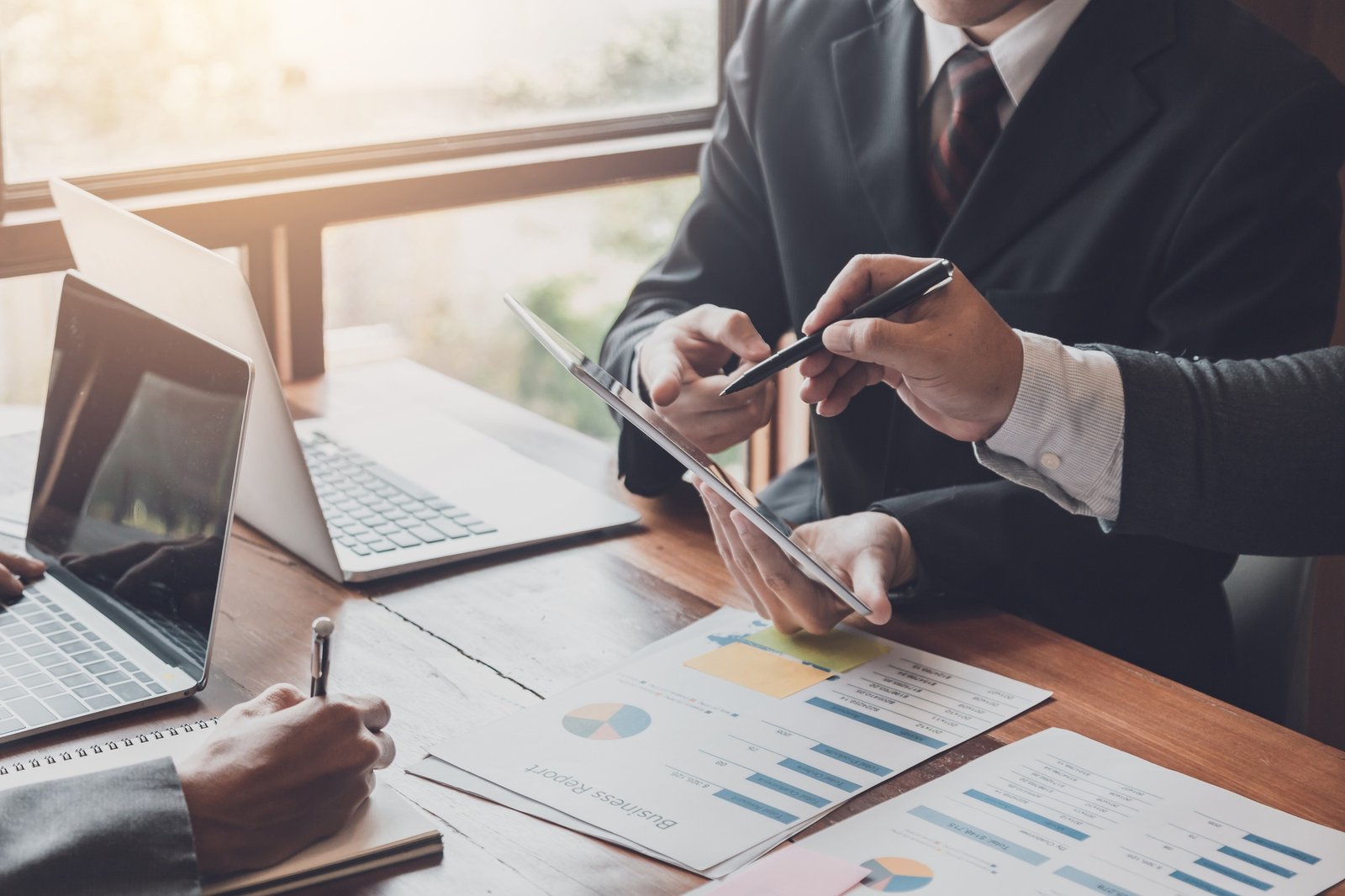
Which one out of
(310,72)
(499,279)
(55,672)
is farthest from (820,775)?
(499,279)

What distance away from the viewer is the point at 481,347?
3457 millimetres

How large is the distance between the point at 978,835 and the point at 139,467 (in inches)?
27.6

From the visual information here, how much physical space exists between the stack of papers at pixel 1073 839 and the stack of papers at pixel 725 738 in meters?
0.04

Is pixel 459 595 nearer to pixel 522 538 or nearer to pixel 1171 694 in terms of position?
pixel 522 538

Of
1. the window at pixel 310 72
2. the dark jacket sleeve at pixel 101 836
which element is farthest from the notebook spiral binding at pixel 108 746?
the window at pixel 310 72

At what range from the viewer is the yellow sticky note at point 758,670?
1006 millimetres

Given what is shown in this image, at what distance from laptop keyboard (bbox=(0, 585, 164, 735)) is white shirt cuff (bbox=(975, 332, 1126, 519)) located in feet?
2.24

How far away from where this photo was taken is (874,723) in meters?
0.94

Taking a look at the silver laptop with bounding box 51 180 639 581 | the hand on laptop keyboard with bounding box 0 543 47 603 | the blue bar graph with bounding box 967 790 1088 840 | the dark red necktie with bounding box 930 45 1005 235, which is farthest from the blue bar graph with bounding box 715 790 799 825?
the dark red necktie with bounding box 930 45 1005 235

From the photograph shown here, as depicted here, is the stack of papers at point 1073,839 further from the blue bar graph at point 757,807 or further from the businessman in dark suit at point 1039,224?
the businessman in dark suit at point 1039,224

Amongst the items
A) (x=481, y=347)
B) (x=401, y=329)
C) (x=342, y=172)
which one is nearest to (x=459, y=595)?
(x=342, y=172)

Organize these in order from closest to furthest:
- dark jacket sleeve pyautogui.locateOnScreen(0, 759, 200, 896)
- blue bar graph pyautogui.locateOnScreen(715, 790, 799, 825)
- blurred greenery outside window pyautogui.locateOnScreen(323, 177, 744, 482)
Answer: dark jacket sleeve pyautogui.locateOnScreen(0, 759, 200, 896), blue bar graph pyautogui.locateOnScreen(715, 790, 799, 825), blurred greenery outside window pyautogui.locateOnScreen(323, 177, 744, 482)

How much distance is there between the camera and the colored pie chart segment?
74 centimetres

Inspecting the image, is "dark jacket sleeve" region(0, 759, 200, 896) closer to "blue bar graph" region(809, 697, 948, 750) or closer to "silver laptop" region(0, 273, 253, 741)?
"silver laptop" region(0, 273, 253, 741)
